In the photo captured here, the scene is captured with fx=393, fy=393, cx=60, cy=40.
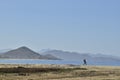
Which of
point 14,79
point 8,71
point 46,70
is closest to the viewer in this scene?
point 14,79

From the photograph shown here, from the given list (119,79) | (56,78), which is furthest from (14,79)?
(119,79)

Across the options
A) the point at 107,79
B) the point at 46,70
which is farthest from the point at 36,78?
the point at 46,70

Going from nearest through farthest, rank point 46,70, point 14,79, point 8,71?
point 14,79 → point 8,71 → point 46,70

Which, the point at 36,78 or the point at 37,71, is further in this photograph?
the point at 37,71

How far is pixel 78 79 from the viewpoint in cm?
4631

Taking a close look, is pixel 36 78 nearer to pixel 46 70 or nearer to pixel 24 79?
pixel 24 79

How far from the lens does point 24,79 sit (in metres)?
44.5

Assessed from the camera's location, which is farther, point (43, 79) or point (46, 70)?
point (46, 70)

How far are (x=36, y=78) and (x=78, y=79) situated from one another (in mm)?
4941

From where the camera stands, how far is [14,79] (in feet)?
146

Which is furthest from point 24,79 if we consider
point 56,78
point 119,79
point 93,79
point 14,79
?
point 119,79

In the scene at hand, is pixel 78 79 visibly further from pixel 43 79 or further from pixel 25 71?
pixel 25 71

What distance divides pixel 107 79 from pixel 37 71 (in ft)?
45.1

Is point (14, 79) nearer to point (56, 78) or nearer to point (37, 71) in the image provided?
point (56, 78)
